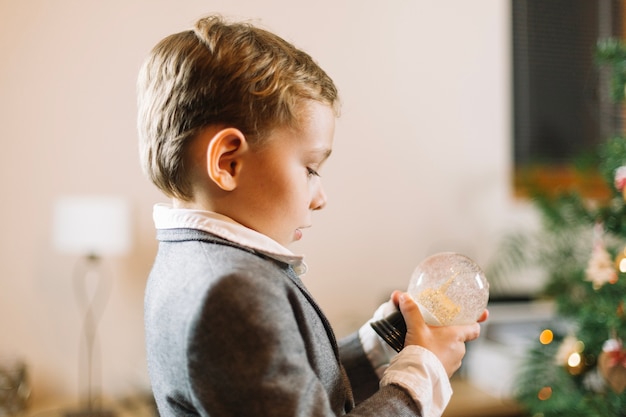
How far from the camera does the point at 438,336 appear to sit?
773 millimetres

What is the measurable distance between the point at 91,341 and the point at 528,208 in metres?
1.66

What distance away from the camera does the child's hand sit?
76 centimetres

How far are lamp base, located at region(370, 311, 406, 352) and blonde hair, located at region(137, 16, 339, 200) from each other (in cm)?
29

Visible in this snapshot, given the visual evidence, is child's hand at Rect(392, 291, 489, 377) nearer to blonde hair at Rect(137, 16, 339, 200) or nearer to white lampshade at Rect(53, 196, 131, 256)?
blonde hair at Rect(137, 16, 339, 200)

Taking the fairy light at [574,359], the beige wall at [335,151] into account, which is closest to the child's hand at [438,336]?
the fairy light at [574,359]

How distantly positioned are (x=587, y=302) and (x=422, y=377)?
94 cm

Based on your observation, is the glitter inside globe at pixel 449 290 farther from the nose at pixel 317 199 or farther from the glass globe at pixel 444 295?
the nose at pixel 317 199

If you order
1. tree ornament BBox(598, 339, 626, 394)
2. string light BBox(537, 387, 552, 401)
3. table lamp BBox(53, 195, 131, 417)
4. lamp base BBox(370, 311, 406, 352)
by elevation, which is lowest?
string light BBox(537, 387, 552, 401)

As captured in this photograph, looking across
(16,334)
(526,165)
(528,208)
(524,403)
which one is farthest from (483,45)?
(16,334)

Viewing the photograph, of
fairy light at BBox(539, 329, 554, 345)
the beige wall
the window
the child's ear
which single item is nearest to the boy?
the child's ear

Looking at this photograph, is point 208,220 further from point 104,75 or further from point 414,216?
point 414,216

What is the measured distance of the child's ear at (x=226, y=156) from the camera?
685 mm

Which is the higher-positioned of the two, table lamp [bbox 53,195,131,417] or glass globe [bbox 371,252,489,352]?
glass globe [bbox 371,252,489,352]

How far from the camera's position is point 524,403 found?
5.52ft
